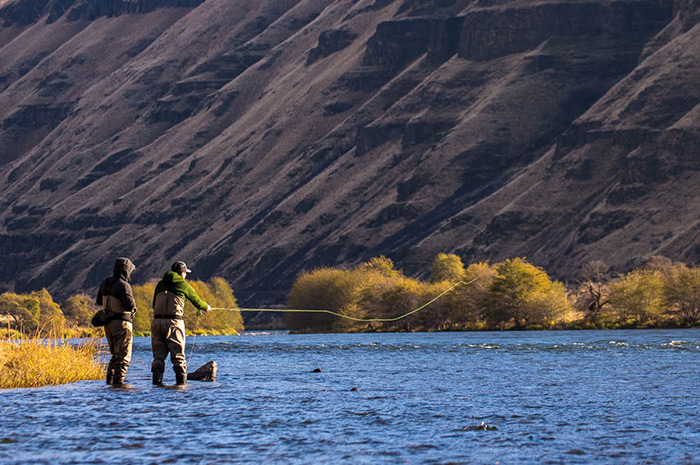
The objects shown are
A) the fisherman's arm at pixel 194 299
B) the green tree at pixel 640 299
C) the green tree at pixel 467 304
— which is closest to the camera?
the fisherman's arm at pixel 194 299

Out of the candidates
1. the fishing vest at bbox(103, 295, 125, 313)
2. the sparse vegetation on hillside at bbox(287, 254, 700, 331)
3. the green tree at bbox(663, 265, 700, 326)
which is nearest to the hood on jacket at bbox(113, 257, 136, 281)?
the fishing vest at bbox(103, 295, 125, 313)

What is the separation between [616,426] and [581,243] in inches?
6240

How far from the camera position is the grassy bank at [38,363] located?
1106 inches

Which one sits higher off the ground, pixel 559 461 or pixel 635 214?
pixel 635 214

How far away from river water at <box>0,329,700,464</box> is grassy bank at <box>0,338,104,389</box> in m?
0.45

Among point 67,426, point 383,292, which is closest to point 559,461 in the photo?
point 67,426

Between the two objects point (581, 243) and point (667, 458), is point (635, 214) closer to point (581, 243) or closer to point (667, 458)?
point (581, 243)

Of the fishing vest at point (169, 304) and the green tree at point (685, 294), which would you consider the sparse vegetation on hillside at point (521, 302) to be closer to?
the green tree at point (685, 294)

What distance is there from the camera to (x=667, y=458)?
1789cm

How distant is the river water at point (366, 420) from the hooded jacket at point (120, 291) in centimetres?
196

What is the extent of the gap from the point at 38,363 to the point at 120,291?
186 inches

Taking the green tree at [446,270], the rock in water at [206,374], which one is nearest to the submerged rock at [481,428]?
the rock in water at [206,374]

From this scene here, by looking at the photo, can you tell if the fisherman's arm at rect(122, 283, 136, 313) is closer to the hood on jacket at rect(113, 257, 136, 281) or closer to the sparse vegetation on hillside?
the hood on jacket at rect(113, 257, 136, 281)

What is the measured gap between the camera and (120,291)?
25391 millimetres
